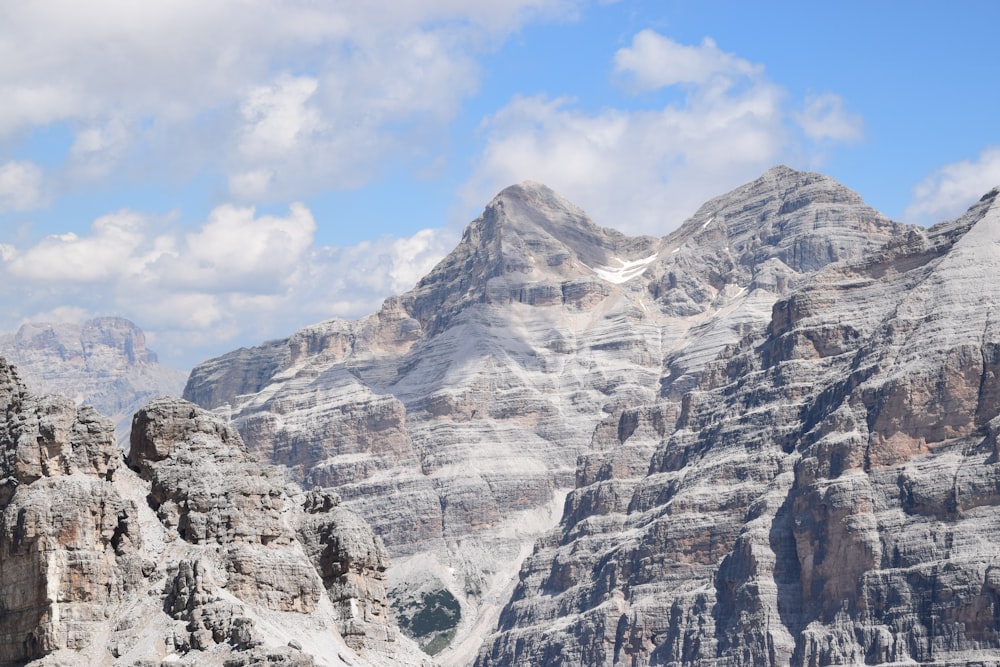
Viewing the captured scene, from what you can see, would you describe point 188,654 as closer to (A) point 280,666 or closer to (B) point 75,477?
(A) point 280,666

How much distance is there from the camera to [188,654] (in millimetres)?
99938

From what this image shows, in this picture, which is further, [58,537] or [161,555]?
[161,555]

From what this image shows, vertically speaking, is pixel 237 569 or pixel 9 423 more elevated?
pixel 9 423

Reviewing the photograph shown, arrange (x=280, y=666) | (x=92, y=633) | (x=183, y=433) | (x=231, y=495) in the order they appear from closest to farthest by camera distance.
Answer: (x=280, y=666)
(x=92, y=633)
(x=231, y=495)
(x=183, y=433)

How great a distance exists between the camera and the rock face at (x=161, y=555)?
102 meters

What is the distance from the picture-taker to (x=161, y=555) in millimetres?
108062

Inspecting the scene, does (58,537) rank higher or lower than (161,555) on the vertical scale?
higher

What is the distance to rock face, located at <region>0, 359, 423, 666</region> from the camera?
102m

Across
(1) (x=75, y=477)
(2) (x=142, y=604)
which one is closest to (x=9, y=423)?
(1) (x=75, y=477)

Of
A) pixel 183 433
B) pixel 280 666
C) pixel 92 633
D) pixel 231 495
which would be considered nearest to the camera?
pixel 280 666

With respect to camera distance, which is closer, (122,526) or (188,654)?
(188,654)

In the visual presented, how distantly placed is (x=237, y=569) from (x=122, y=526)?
537cm

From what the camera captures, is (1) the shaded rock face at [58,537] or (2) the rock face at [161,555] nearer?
(2) the rock face at [161,555]

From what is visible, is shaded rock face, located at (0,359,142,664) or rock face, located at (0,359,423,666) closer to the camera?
rock face, located at (0,359,423,666)
